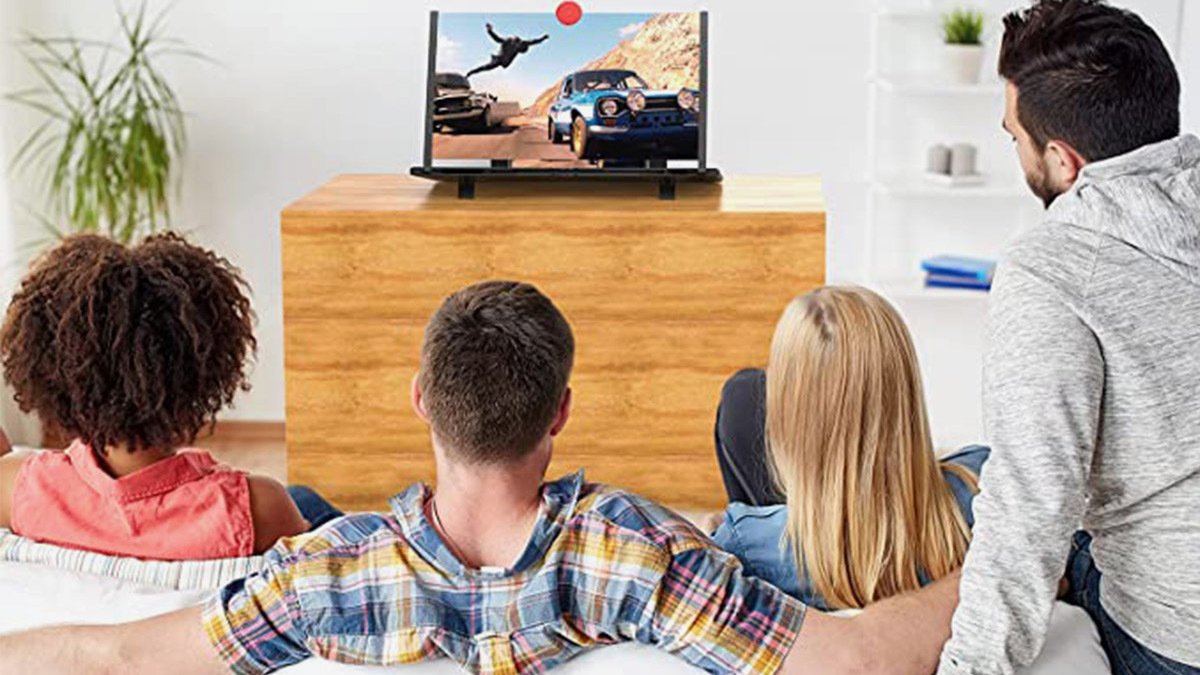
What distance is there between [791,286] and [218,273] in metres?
1.86

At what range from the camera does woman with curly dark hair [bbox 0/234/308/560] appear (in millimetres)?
2154

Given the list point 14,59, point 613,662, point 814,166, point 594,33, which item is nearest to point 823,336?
point 613,662

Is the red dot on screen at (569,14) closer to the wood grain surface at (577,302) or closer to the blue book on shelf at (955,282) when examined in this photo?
the wood grain surface at (577,302)

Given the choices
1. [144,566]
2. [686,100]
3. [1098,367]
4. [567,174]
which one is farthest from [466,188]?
[1098,367]

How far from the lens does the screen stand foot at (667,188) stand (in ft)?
13.0

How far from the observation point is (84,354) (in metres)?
2.14

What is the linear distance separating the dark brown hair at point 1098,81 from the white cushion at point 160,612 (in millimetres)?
535

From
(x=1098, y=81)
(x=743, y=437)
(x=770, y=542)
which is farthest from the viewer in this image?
(x=743, y=437)

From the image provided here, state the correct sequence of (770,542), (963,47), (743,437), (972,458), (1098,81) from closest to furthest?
(1098,81), (770,542), (972,458), (743,437), (963,47)

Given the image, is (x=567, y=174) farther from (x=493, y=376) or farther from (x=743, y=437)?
(x=493, y=376)

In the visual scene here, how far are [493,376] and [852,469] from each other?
1.45ft

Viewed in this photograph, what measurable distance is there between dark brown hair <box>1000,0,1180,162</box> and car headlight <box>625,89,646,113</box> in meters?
1.97

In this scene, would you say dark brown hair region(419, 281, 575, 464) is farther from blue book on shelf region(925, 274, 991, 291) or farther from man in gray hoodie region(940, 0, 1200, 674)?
blue book on shelf region(925, 274, 991, 291)

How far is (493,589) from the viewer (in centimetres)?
188
